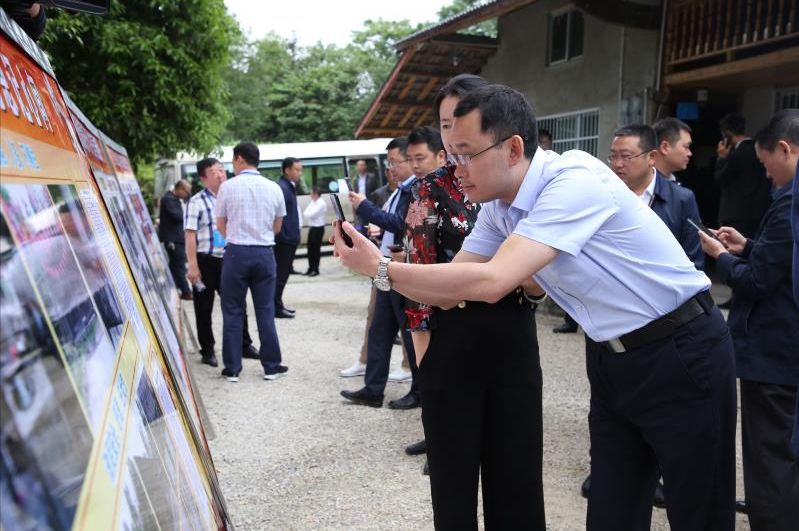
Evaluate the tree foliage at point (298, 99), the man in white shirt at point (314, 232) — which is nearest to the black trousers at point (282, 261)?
the man in white shirt at point (314, 232)

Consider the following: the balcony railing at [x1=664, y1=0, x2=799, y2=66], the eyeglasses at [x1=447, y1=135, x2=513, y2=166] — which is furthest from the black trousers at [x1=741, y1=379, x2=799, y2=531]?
the balcony railing at [x1=664, y1=0, x2=799, y2=66]

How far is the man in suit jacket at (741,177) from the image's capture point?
6.79 metres

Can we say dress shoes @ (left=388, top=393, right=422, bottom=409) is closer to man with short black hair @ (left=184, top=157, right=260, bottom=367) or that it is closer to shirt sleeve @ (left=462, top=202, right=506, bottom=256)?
man with short black hair @ (left=184, top=157, right=260, bottom=367)

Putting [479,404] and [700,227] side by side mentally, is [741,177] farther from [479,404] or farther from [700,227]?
[479,404]

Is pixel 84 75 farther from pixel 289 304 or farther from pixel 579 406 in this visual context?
pixel 579 406

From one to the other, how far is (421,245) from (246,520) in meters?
1.60

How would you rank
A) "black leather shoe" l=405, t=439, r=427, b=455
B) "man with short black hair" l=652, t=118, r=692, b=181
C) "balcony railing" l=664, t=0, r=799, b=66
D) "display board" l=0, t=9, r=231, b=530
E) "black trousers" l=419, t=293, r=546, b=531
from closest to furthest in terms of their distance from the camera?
"display board" l=0, t=9, r=231, b=530
"black trousers" l=419, t=293, r=546, b=531
"man with short black hair" l=652, t=118, r=692, b=181
"black leather shoe" l=405, t=439, r=427, b=455
"balcony railing" l=664, t=0, r=799, b=66

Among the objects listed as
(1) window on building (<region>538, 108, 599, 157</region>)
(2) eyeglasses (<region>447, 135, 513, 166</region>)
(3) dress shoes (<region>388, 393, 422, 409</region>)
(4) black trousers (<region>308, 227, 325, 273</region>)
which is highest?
(2) eyeglasses (<region>447, 135, 513, 166</region>)

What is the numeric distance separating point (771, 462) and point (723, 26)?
6576 millimetres

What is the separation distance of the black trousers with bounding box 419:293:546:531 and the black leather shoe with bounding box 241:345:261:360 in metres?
4.22

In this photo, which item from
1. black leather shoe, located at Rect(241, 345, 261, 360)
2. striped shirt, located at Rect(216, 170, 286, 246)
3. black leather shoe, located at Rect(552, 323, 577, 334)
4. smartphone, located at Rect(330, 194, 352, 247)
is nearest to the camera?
smartphone, located at Rect(330, 194, 352, 247)

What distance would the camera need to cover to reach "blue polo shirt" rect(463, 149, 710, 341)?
178cm

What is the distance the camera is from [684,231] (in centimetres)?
326

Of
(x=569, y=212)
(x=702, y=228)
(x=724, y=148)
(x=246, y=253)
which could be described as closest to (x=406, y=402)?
(x=246, y=253)
